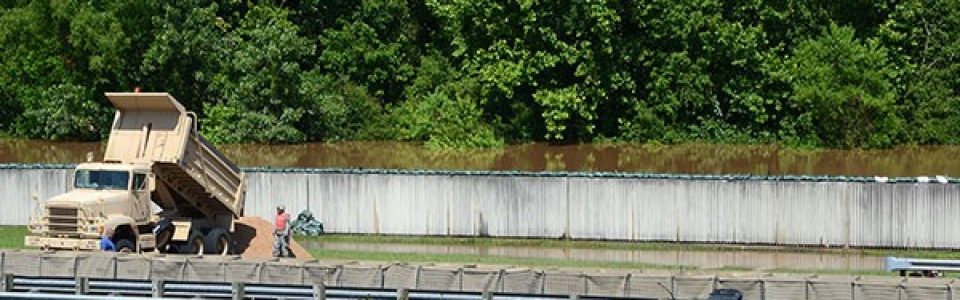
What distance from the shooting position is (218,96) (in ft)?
203

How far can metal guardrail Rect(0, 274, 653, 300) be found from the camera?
67.8 ft

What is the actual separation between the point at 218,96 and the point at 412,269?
41022 mm

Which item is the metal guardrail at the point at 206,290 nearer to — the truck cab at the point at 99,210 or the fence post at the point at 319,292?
the fence post at the point at 319,292

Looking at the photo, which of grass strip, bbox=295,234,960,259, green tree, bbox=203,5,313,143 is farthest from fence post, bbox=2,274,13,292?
green tree, bbox=203,5,313,143

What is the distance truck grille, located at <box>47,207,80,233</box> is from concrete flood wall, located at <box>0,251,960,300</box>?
23.7 feet

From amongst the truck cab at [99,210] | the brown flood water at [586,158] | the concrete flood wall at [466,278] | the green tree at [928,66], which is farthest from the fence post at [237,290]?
the green tree at [928,66]

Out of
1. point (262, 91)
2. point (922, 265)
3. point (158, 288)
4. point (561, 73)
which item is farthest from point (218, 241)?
point (561, 73)

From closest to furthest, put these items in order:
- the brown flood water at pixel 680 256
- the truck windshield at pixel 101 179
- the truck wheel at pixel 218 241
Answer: the truck windshield at pixel 101 179 → the truck wheel at pixel 218 241 → the brown flood water at pixel 680 256

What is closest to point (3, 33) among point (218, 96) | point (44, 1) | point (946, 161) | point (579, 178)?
point (44, 1)

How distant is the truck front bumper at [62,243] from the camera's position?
102 feet

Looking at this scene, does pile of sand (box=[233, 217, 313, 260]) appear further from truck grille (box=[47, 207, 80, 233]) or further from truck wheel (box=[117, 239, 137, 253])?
truck grille (box=[47, 207, 80, 233])

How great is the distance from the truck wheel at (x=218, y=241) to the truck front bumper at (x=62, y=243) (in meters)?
3.13

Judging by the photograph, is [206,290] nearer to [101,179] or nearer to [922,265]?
[101,179]

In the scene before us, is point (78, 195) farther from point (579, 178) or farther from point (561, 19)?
point (561, 19)
